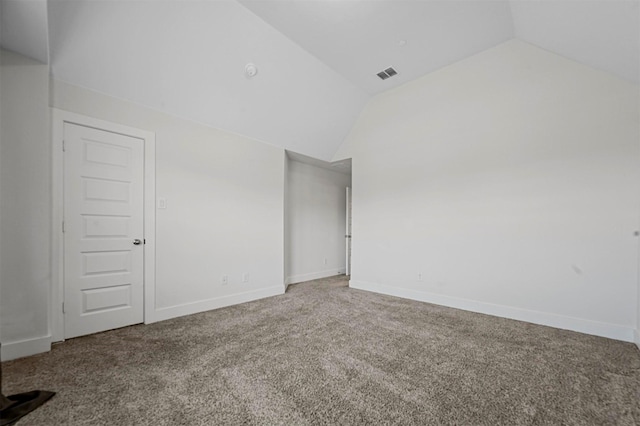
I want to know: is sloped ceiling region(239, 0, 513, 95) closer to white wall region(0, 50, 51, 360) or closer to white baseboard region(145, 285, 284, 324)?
white wall region(0, 50, 51, 360)

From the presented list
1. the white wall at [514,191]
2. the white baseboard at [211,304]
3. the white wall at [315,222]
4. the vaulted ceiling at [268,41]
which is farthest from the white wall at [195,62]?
the white baseboard at [211,304]

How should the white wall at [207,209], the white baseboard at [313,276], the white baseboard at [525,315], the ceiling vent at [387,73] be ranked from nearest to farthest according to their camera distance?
the white baseboard at [525,315], the white wall at [207,209], the ceiling vent at [387,73], the white baseboard at [313,276]

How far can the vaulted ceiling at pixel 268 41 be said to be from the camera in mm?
2037

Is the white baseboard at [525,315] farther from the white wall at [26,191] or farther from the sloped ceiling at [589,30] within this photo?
the white wall at [26,191]

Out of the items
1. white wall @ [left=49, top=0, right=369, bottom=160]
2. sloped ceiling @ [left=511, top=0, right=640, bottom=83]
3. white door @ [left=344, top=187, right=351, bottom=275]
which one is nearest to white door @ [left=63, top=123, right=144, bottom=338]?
white wall @ [left=49, top=0, right=369, bottom=160]

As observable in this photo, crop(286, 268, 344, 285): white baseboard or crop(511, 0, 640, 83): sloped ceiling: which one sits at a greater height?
crop(511, 0, 640, 83): sloped ceiling

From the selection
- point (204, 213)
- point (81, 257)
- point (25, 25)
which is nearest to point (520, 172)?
point (204, 213)

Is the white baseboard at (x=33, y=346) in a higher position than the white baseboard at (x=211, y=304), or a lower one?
higher

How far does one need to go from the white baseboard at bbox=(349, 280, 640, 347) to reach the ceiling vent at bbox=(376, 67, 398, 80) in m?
3.13

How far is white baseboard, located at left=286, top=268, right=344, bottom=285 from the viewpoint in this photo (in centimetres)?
471

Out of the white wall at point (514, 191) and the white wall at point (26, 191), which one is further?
the white wall at point (514, 191)

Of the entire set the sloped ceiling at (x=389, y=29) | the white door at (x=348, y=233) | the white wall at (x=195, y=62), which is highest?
the sloped ceiling at (x=389, y=29)

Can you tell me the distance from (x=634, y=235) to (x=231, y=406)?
3711 millimetres

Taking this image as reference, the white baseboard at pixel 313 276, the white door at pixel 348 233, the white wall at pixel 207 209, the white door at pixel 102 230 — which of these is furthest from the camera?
the white door at pixel 348 233
